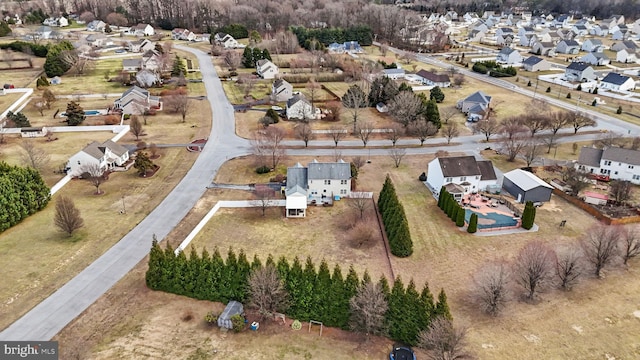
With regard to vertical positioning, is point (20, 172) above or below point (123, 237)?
above

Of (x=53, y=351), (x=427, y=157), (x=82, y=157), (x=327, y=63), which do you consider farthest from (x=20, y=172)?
(x=327, y=63)

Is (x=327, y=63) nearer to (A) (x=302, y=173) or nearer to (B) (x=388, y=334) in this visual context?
(A) (x=302, y=173)

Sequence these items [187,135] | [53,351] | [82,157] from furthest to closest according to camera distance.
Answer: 1. [187,135]
2. [82,157]
3. [53,351]

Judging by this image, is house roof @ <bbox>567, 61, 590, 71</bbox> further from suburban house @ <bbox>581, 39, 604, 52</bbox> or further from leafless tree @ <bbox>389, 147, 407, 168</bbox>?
leafless tree @ <bbox>389, 147, 407, 168</bbox>

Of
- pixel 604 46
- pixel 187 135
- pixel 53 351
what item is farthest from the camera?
pixel 604 46

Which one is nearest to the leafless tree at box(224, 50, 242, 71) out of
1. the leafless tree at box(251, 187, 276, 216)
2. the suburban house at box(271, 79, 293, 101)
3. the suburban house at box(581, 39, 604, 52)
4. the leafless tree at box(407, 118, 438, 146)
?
the suburban house at box(271, 79, 293, 101)

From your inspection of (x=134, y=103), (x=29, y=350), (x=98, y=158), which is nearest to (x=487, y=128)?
(x=98, y=158)
